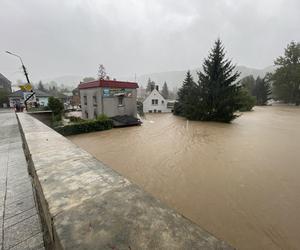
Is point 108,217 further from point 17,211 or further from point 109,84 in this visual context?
point 109,84

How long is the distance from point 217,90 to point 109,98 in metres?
12.4

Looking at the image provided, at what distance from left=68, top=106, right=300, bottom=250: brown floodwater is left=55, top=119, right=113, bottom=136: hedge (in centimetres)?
472

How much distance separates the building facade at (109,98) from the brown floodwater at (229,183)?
802cm

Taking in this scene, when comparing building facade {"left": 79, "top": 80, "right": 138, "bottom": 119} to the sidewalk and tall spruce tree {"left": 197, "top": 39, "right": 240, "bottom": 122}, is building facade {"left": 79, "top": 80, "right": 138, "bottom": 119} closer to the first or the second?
tall spruce tree {"left": 197, "top": 39, "right": 240, "bottom": 122}

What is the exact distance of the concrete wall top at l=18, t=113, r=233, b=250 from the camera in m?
0.85

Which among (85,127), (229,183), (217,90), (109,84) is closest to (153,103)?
(217,90)

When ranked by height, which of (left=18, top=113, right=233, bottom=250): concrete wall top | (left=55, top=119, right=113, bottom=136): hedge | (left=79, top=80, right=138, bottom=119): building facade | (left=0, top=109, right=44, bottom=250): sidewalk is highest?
(left=79, top=80, right=138, bottom=119): building facade

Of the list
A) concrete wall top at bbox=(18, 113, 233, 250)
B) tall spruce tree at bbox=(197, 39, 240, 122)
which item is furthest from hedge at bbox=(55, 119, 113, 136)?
concrete wall top at bbox=(18, 113, 233, 250)

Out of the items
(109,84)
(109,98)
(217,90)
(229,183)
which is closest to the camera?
(229,183)

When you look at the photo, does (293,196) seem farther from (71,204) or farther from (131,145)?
(131,145)

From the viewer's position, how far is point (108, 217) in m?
1.03

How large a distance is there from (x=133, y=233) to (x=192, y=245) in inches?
12.4

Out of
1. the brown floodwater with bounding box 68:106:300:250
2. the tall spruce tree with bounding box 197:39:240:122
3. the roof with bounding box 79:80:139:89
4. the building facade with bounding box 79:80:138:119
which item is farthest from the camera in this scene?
the tall spruce tree with bounding box 197:39:240:122

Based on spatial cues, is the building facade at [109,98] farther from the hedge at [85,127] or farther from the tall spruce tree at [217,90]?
the tall spruce tree at [217,90]
